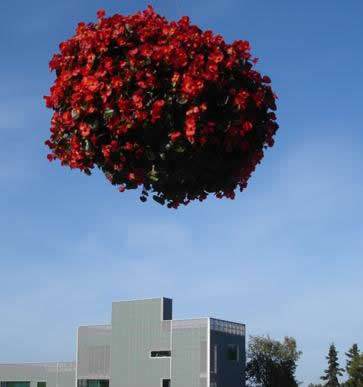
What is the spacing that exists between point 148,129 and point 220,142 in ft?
1.76

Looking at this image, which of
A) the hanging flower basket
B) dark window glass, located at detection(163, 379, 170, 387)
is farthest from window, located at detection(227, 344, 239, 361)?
the hanging flower basket

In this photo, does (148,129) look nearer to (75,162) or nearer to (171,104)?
(171,104)

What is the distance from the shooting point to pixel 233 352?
197ft

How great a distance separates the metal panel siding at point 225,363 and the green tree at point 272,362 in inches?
388

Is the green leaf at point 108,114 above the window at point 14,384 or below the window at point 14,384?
above

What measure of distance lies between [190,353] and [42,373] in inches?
736

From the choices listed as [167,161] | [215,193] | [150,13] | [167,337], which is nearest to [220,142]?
[167,161]

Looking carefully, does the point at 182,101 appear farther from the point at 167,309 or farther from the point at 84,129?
the point at 167,309

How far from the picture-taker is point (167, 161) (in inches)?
208

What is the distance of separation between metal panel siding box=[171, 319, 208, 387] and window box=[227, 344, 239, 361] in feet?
10.4

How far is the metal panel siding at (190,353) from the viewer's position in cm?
5688

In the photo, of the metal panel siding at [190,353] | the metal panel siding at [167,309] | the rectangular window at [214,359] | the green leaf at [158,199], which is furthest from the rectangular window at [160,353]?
the green leaf at [158,199]

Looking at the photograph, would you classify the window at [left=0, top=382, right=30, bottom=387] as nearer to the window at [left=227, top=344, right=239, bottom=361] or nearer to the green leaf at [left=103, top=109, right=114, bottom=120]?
the window at [left=227, top=344, right=239, bottom=361]

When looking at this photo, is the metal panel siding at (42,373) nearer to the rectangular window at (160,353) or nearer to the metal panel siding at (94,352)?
the metal panel siding at (94,352)
